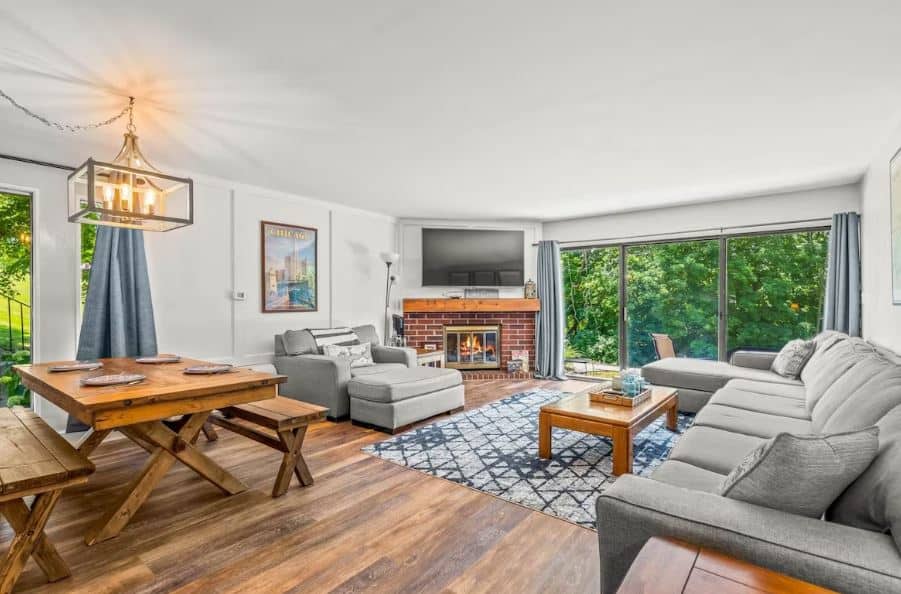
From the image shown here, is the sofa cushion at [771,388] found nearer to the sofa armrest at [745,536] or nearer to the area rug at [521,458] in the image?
the area rug at [521,458]

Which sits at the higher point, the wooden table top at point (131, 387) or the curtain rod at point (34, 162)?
the curtain rod at point (34, 162)

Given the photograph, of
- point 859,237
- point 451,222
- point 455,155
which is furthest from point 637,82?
point 451,222

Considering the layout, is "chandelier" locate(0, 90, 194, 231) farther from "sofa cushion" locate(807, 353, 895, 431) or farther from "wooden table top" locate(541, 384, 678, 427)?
"sofa cushion" locate(807, 353, 895, 431)

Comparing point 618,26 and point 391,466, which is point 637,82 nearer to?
point 618,26

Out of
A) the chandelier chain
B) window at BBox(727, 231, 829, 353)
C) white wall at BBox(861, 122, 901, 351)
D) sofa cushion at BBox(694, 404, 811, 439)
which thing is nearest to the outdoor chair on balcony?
window at BBox(727, 231, 829, 353)

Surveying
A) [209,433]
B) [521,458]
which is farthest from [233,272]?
[521,458]

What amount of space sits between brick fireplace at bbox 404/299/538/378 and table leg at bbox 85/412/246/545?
11.7ft

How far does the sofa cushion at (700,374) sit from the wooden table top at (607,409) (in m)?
0.83

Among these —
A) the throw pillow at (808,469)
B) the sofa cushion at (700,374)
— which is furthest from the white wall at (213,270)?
the throw pillow at (808,469)

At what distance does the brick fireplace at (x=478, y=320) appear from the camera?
5.84 metres

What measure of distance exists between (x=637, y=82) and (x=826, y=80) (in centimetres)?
95

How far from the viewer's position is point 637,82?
228 cm

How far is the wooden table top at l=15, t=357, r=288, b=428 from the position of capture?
1.84 m

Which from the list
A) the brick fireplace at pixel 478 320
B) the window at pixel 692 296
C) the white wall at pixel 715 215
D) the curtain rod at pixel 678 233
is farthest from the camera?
the brick fireplace at pixel 478 320
